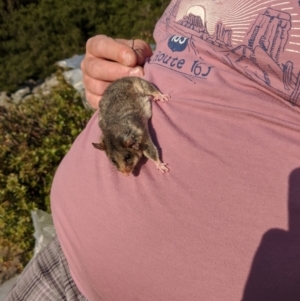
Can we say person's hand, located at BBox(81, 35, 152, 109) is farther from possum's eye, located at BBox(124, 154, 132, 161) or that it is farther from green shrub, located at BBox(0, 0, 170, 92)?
green shrub, located at BBox(0, 0, 170, 92)

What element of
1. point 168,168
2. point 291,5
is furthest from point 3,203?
point 291,5

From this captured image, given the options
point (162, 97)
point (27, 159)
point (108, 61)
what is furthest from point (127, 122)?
point (27, 159)

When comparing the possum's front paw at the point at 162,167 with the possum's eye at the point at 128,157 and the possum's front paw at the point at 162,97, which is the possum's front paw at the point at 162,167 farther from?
the possum's front paw at the point at 162,97

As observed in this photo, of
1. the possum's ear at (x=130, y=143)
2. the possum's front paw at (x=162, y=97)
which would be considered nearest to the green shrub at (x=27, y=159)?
the possum's ear at (x=130, y=143)

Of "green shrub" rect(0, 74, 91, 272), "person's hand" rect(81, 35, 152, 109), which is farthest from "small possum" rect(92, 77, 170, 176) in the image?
"green shrub" rect(0, 74, 91, 272)

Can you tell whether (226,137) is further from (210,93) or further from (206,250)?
(206,250)

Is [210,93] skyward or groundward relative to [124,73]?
→ skyward
